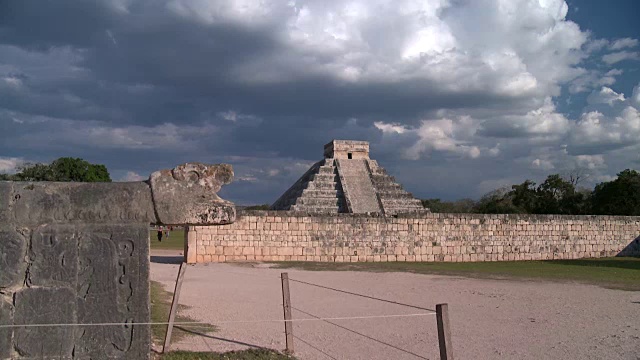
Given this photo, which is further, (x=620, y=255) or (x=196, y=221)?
(x=620, y=255)

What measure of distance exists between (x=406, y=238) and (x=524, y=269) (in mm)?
4427

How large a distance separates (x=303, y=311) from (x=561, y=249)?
16911 millimetres

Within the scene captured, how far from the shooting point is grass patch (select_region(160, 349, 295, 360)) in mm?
5461

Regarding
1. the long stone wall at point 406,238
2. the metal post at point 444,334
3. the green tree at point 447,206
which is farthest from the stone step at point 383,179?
the green tree at point 447,206

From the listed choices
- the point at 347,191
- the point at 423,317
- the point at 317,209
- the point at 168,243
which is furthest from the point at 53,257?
the point at 168,243

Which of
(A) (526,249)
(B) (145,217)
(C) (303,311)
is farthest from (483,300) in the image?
(A) (526,249)

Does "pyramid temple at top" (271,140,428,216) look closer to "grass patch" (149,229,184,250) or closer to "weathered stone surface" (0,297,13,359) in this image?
"grass patch" (149,229,184,250)

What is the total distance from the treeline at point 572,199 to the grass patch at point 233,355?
3439 cm

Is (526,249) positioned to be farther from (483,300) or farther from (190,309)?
(190,309)

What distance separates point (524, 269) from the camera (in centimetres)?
1789

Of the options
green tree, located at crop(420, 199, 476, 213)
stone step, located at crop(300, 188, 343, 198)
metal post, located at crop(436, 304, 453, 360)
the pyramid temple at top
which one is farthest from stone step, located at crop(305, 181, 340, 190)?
green tree, located at crop(420, 199, 476, 213)

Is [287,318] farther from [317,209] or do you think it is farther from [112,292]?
[317,209]

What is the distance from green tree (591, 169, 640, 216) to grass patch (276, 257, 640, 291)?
1632cm

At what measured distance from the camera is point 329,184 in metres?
25.8
